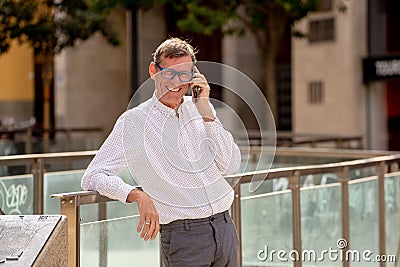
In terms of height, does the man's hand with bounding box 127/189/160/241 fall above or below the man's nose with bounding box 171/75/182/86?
below

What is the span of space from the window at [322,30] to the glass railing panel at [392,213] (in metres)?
13.9

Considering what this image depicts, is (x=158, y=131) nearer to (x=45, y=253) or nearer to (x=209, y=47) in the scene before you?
(x=45, y=253)

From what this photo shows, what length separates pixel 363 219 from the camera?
7.59 m

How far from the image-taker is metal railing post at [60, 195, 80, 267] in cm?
437

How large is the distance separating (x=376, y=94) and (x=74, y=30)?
8.73m

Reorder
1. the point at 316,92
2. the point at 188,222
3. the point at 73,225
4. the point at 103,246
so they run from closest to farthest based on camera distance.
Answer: the point at 188,222 < the point at 73,225 < the point at 103,246 < the point at 316,92

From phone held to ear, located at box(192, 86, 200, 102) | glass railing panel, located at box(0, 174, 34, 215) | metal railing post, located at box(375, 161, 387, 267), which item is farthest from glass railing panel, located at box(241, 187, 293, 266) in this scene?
glass railing panel, located at box(0, 174, 34, 215)

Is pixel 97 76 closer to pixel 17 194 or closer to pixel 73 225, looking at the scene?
pixel 17 194

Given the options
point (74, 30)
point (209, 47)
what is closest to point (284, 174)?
point (74, 30)

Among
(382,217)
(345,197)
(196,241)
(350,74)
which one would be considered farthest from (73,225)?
(350,74)

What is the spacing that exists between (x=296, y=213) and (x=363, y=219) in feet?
4.28

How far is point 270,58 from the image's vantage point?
58.7ft

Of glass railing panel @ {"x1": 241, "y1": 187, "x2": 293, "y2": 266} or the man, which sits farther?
glass railing panel @ {"x1": 241, "y1": 187, "x2": 293, "y2": 266}

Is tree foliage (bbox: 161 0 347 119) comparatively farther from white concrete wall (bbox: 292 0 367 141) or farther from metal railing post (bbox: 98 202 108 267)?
metal railing post (bbox: 98 202 108 267)
